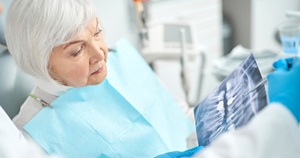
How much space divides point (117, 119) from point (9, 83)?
343 mm

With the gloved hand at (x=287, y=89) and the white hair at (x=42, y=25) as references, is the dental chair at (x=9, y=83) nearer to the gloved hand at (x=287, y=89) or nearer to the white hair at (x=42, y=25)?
the white hair at (x=42, y=25)

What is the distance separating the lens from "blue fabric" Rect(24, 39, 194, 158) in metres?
1.04

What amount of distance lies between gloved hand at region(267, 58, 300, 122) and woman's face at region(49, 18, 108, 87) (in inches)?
18.1

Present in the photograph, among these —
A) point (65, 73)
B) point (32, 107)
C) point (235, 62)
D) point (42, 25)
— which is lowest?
point (235, 62)

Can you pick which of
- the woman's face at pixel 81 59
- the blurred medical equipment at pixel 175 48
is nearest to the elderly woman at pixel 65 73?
the woman's face at pixel 81 59

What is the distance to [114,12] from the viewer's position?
161 cm

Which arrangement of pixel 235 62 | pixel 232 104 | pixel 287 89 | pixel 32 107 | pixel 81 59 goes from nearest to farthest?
pixel 287 89, pixel 232 104, pixel 81 59, pixel 32 107, pixel 235 62

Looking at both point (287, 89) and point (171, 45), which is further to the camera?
point (171, 45)

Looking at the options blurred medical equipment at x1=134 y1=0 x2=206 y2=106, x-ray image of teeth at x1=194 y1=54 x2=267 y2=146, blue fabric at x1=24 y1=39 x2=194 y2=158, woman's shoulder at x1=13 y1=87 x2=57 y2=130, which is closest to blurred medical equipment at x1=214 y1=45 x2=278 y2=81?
blurred medical equipment at x1=134 y1=0 x2=206 y2=106

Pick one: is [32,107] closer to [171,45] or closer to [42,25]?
[42,25]

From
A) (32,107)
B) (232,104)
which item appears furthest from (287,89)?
(32,107)

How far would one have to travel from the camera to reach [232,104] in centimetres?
86

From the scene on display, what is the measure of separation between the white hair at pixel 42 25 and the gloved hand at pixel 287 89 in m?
0.47

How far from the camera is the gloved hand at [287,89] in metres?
0.66
